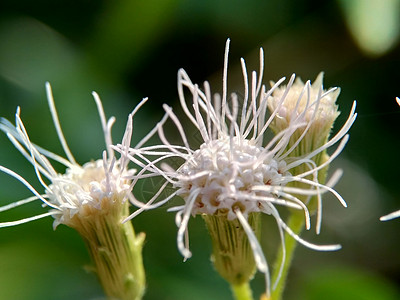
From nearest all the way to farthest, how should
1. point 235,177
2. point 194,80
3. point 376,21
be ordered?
point 235,177 → point 376,21 → point 194,80

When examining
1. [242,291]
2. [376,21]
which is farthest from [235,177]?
[376,21]

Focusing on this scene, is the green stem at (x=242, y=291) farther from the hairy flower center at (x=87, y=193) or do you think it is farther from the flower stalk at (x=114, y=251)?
the hairy flower center at (x=87, y=193)

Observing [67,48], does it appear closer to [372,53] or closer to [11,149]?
[11,149]

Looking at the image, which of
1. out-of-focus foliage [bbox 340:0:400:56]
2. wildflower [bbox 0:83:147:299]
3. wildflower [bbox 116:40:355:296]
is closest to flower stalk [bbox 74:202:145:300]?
wildflower [bbox 0:83:147:299]

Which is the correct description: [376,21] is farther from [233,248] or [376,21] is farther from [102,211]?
[102,211]

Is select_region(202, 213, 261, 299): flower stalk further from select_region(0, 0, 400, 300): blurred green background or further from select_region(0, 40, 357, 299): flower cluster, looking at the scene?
select_region(0, 0, 400, 300): blurred green background

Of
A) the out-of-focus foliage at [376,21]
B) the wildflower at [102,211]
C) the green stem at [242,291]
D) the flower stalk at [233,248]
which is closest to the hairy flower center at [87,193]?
the wildflower at [102,211]
